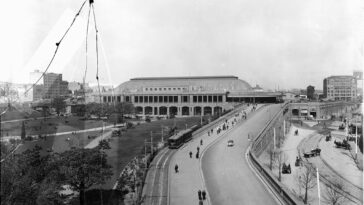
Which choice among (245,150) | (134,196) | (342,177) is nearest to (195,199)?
(134,196)

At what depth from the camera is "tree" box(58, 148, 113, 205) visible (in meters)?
27.7

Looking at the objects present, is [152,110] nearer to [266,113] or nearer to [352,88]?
[266,113]

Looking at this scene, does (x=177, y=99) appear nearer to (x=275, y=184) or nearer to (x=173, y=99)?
(x=173, y=99)

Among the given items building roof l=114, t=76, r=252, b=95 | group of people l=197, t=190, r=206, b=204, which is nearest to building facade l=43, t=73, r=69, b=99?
building roof l=114, t=76, r=252, b=95

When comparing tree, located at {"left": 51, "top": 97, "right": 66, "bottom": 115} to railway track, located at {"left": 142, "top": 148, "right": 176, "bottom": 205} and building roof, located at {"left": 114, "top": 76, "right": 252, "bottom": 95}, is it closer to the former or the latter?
building roof, located at {"left": 114, "top": 76, "right": 252, "bottom": 95}

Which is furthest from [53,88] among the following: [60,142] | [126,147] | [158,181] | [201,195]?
[201,195]

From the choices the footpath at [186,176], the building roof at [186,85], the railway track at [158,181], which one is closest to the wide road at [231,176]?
the footpath at [186,176]

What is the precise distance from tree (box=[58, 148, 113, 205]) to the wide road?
970 centimetres

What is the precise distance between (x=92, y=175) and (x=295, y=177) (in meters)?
26.9

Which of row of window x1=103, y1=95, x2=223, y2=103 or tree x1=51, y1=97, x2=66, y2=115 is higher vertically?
row of window x1=103, y1=95, x2=223, y2=103

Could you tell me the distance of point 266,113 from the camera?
262ft

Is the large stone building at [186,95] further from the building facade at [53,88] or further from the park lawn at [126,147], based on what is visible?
the park lawn at [126,147]

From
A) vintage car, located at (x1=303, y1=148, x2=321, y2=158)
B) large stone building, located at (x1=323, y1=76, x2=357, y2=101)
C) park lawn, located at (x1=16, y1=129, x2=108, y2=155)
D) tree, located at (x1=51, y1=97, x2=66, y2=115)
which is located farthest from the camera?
large stone building, located at (x1=323, y1=76, x2=357, y2=101)

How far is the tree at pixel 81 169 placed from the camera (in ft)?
90.8
